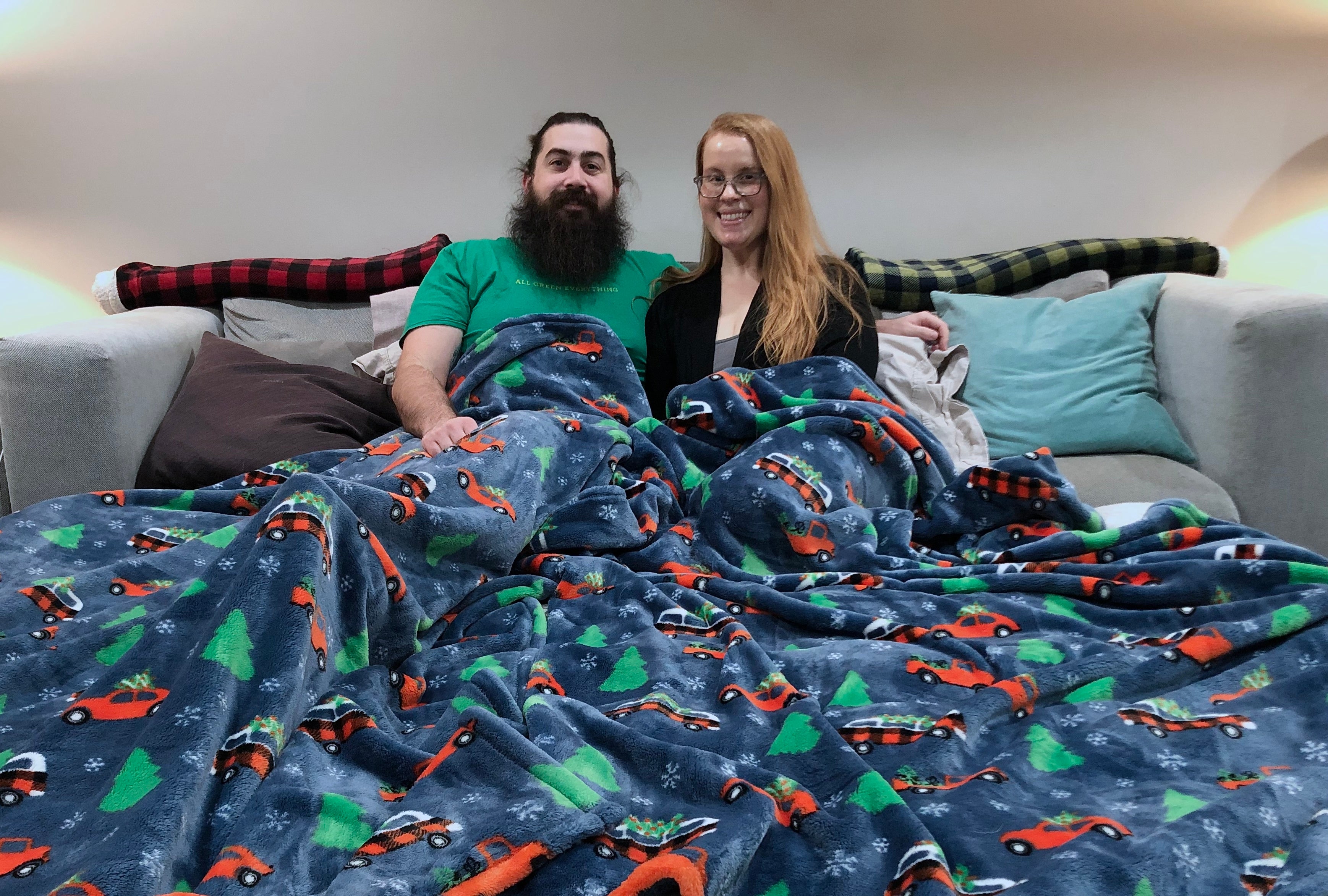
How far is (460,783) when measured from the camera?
2.52 feet

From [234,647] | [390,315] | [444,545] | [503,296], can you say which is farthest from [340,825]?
[390,315]

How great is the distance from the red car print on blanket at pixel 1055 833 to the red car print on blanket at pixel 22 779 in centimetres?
82

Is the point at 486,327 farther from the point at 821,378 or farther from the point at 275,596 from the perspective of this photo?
the point at 275,596

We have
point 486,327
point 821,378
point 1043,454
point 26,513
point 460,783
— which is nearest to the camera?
point 460,783

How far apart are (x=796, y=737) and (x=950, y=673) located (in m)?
0.26

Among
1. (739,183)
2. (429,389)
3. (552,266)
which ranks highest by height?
(739,183)

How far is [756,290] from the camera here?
1.95 m

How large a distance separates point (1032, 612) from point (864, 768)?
438 millimetres

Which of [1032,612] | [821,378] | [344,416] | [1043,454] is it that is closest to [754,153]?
[821,378]

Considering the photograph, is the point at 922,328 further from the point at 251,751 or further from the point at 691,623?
the point at 251,751

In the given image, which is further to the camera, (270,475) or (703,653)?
(270,475)

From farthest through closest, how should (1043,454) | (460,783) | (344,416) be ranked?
(344,416), (1043,454), (460,783)

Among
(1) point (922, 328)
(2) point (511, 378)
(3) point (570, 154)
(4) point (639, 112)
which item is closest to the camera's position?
(2) point (511, 378)

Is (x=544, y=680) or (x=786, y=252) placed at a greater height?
(x=786, y=252)
